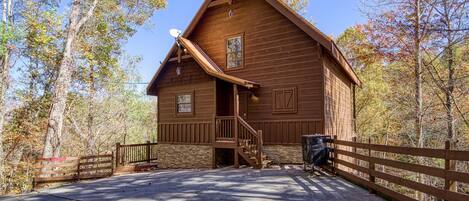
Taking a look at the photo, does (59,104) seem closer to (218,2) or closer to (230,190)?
(218,2)

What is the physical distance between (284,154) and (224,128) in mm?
2415

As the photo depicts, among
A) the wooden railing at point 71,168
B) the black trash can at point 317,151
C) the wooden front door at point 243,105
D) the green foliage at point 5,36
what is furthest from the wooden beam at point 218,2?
the green foliage at point 5,36

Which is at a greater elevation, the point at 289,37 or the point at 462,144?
the point at 289,37

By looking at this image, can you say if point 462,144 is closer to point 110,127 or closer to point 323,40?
point 323,40

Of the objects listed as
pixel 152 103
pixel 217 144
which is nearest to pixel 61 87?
pixel 217 144

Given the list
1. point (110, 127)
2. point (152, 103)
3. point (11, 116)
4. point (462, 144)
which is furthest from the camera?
point (152, 103)

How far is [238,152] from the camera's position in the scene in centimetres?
1133

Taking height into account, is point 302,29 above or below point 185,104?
above

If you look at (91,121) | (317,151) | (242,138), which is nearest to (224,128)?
(242,138)

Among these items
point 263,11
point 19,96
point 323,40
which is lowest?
point 19,96

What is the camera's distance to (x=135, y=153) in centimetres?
1427

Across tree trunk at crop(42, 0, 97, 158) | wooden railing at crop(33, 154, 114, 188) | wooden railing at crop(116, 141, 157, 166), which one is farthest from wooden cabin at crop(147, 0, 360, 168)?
tree trunk at crop(42, 0, 97, 158)

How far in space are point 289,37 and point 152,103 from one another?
86.4 feet

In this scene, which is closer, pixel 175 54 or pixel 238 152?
pixel 238 152
